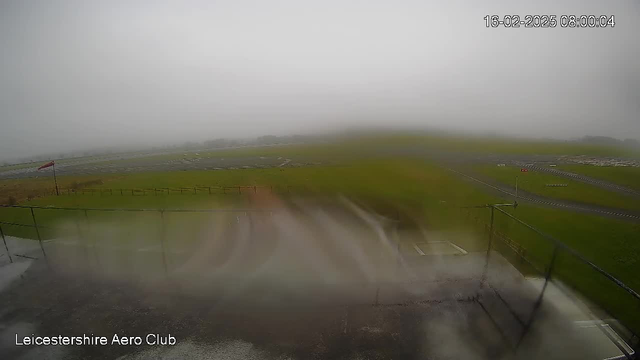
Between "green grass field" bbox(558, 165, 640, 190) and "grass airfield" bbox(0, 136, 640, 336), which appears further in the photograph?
"green grass field" bbox(558, 165, 640, 190)

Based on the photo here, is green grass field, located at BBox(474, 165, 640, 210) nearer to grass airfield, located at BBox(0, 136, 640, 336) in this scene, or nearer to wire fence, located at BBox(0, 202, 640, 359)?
grass airfield, located at BBox(0, 136, 640, 336)

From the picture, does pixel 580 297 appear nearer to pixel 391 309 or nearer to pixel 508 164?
pixel 391 309

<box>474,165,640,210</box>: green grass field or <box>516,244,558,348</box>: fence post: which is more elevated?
<box>474,165,640,210</box>: green grass field

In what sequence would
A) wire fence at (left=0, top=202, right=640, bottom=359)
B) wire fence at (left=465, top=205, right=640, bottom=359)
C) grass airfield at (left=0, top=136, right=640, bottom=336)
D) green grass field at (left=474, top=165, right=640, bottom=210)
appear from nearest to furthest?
1. wire fence at (left=465, top=205, right=640, bottom=359)
2. wire fence at (left=0, top=202, right=640, bottom=359)
3. grass airfield at (left=0, top=136, right=640, bottom=336)
4. green grass field at (left=474, top=165, right=640, bottom=210)

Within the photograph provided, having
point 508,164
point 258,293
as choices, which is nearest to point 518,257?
point 258,293

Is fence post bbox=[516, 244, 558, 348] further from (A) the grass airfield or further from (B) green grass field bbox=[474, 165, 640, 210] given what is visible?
(B) green grass field bbox=[474, 165, 640, 210]

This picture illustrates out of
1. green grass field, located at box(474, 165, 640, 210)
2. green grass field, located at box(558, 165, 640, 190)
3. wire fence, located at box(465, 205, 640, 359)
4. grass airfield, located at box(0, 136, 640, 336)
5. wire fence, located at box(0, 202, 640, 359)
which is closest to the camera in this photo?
wire fence, located at box(465, 205, 640, 359)

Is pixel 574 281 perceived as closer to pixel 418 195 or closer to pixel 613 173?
pixel 418 195

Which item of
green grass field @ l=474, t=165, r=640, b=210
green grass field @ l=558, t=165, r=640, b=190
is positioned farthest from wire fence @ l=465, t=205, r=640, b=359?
green grass field @ l=558, t=165, r=640, b=190
